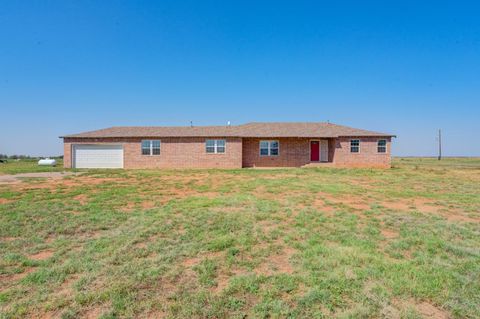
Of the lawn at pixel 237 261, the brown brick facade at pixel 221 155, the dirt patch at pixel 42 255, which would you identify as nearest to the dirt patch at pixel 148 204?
the lawn at pixel 237 261

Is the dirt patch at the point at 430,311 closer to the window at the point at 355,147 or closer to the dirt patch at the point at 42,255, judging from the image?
the dirt patch at the point at 42,255

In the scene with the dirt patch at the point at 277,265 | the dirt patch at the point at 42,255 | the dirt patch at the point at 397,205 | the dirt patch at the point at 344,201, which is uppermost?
the dirt patch at the point at 344,201

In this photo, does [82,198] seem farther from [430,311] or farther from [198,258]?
[430,311]

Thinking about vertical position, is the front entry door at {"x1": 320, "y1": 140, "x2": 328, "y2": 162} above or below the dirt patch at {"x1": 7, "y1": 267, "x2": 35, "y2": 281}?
above

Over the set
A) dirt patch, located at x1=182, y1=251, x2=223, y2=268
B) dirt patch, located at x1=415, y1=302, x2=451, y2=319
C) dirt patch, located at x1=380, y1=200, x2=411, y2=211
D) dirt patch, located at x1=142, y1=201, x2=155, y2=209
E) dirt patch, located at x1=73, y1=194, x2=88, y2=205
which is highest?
dirt patch, located at x1=73, y1=194, x2=88, y2=205

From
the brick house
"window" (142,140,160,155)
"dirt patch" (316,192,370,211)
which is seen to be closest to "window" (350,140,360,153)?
the brick house

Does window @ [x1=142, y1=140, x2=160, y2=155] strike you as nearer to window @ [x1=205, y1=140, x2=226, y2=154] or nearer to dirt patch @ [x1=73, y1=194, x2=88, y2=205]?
window @ [x1=205, y1=140, x2=226, y2=154]

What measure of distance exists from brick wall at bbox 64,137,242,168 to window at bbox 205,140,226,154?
29 cm

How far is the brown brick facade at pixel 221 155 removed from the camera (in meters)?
21.7

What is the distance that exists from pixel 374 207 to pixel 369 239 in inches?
114

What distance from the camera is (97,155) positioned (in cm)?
2206

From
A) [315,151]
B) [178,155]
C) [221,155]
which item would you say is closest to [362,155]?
[315,151]

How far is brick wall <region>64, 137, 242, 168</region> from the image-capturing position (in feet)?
71.2

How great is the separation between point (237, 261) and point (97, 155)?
2254 centimetres
